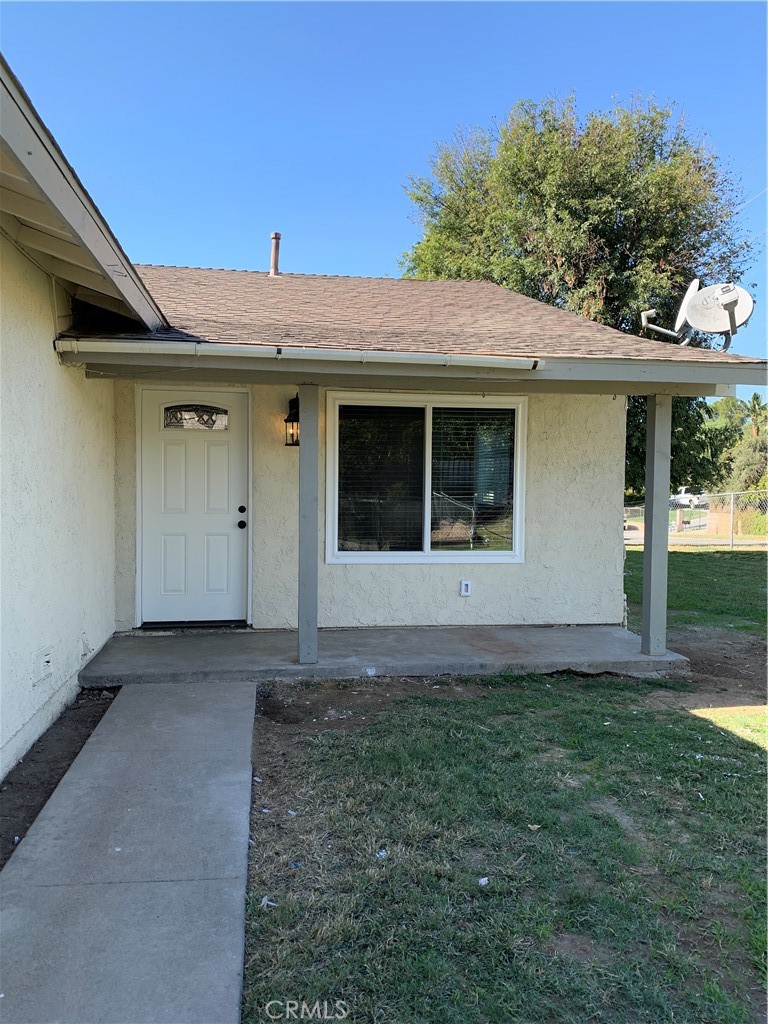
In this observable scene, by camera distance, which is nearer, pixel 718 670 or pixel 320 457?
pixel 718 670

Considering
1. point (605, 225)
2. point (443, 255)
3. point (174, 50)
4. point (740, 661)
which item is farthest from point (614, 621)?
point (443, 255)

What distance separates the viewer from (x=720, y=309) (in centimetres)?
648

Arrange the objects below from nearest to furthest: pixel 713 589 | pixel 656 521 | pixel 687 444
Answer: pixel 656 521, pixel 713 589, pixel 687 444

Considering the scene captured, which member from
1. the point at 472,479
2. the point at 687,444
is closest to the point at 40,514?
the point at 472,479

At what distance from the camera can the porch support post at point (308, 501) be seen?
17.3 ft

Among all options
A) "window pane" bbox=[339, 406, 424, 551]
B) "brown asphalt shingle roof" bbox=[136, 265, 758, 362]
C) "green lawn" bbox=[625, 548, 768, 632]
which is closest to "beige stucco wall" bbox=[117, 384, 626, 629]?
"window pane" bbox=[339, 406, 424, 551]

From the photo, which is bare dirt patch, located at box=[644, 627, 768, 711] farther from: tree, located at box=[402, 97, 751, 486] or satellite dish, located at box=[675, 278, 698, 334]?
tree, located at box=[402, 97, 751, 486]

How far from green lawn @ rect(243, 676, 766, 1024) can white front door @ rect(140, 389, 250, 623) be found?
2.78 meters

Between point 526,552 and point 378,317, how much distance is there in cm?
286

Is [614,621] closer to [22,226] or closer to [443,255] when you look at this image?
[22,226]

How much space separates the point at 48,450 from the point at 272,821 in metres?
2.73

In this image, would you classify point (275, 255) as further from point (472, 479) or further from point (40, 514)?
point (40, 514)

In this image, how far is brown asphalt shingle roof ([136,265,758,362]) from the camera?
515cm

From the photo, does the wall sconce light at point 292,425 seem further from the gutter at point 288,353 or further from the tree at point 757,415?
the tree at point 757,415
